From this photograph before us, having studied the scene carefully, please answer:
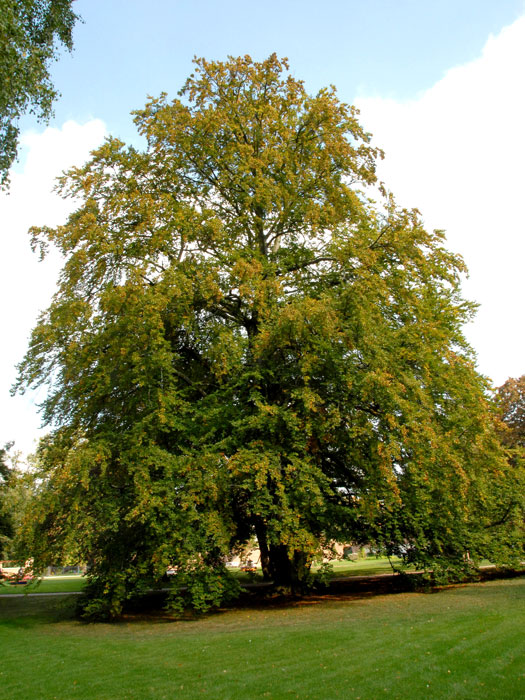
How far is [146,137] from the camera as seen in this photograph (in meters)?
16.0

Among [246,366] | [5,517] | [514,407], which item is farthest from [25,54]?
[514,407]

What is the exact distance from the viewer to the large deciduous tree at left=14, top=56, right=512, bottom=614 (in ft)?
39.8

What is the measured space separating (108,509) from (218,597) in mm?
3347

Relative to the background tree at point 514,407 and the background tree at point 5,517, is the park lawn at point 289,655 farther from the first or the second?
the background tree at point 514,407

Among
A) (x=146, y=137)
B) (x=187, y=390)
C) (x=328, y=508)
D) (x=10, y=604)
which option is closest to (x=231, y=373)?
(x=187, y=390)

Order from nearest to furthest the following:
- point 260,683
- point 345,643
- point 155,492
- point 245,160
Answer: point 260,683
point 345,643
point 155,492
point 245,160

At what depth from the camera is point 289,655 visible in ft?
25.3

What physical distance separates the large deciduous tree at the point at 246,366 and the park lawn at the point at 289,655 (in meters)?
1.67

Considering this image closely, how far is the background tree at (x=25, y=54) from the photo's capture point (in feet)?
29.2

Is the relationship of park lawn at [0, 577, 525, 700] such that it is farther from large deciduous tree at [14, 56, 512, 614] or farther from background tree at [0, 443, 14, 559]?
background tree at [0, 443, 14, 559]

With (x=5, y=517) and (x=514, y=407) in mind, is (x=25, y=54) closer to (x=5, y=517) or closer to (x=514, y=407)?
(x=5, y=517)

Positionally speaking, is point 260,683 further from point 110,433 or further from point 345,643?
point 110,433

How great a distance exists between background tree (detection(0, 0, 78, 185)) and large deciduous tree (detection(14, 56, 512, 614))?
11.1 feet

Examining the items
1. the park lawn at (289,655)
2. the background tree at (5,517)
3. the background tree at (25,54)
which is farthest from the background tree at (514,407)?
the background tree at (25,54)
